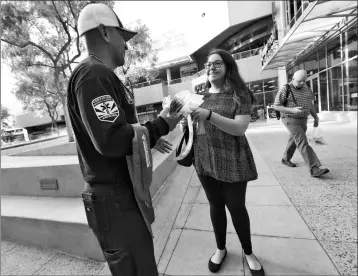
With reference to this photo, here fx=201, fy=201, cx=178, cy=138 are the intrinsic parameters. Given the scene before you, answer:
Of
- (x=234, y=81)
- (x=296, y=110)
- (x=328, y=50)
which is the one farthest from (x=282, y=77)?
(x=234, y=81)

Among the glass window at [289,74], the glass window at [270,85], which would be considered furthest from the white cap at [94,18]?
the glass window at [270,85]

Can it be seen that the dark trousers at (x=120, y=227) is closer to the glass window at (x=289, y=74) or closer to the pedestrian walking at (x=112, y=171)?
the pedestrian walking at (x=112, y=171)

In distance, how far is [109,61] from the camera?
1155mm

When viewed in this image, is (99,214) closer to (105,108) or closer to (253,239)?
(105,108)

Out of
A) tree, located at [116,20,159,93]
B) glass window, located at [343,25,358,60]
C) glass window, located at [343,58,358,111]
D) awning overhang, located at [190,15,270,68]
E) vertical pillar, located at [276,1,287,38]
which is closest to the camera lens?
glass window, located at [343,25,358,60]

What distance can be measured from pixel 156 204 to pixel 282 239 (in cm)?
179

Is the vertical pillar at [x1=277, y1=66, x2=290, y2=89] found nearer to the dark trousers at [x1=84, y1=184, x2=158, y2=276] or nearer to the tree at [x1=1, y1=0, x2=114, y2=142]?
the tree at [x1=1, y1=0, x2=114, y2=142]

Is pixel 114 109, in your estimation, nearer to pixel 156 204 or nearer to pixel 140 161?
pixel 140 161

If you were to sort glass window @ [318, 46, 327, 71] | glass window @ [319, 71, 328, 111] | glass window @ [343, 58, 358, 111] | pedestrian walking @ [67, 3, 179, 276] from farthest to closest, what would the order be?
1. glass window @ [319, 71, 328, 111]
2. glass window @ [318, 46, 327, 71]
3. glass window @ [343, 58, 358, 111]
4. pedestrian walking @ [67, 3, 179, 276]

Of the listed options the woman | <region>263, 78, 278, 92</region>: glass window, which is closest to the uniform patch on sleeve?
the woman

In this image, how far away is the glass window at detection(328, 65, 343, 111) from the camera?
1013cm

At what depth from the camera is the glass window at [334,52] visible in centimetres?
973

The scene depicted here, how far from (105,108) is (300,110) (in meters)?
3.77

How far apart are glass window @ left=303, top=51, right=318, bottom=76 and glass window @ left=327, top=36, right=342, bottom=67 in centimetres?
163
